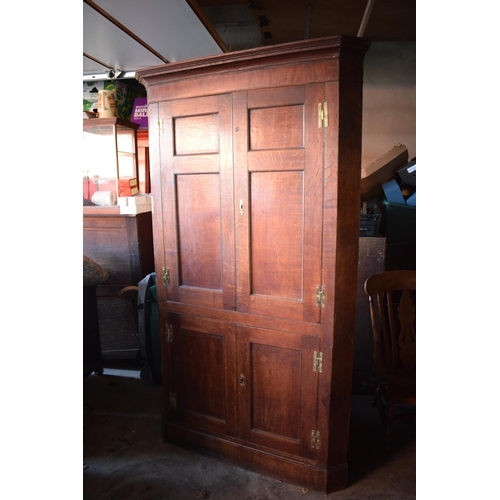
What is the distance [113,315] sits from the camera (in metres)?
3.83

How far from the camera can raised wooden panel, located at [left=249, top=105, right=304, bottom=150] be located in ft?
6.36

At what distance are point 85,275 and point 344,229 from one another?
207 centimetres

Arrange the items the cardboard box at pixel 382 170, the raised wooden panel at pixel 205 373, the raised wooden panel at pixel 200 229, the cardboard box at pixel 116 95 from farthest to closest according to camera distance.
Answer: the cardboard box at pixel 116 95 → the cardboard box at pixel 382 170 → the raised wooden panel at pixel 205 373 → the raised wooden panel at pixel 200 229

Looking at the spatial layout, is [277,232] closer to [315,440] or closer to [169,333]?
[169,333]

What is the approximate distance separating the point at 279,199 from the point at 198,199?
48 centimetres

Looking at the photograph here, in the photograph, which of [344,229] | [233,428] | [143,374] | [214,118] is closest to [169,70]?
[214,118]

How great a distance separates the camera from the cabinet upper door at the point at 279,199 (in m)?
1.93

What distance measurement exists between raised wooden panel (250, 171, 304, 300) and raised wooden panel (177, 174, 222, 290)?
22 cm

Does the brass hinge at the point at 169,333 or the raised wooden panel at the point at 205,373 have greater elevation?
the brass hinge at the point at 169,333

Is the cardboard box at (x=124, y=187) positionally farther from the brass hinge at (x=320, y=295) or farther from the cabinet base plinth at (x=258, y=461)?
the brass hinge at (x=320, y=295)

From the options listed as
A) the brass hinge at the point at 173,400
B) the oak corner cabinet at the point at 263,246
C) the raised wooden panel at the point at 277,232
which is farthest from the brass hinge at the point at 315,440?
the brass hinge at the point at 173,400

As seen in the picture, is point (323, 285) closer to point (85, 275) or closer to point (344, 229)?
point (344, 229)

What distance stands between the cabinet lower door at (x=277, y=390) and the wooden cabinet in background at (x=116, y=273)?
188 centimetres
